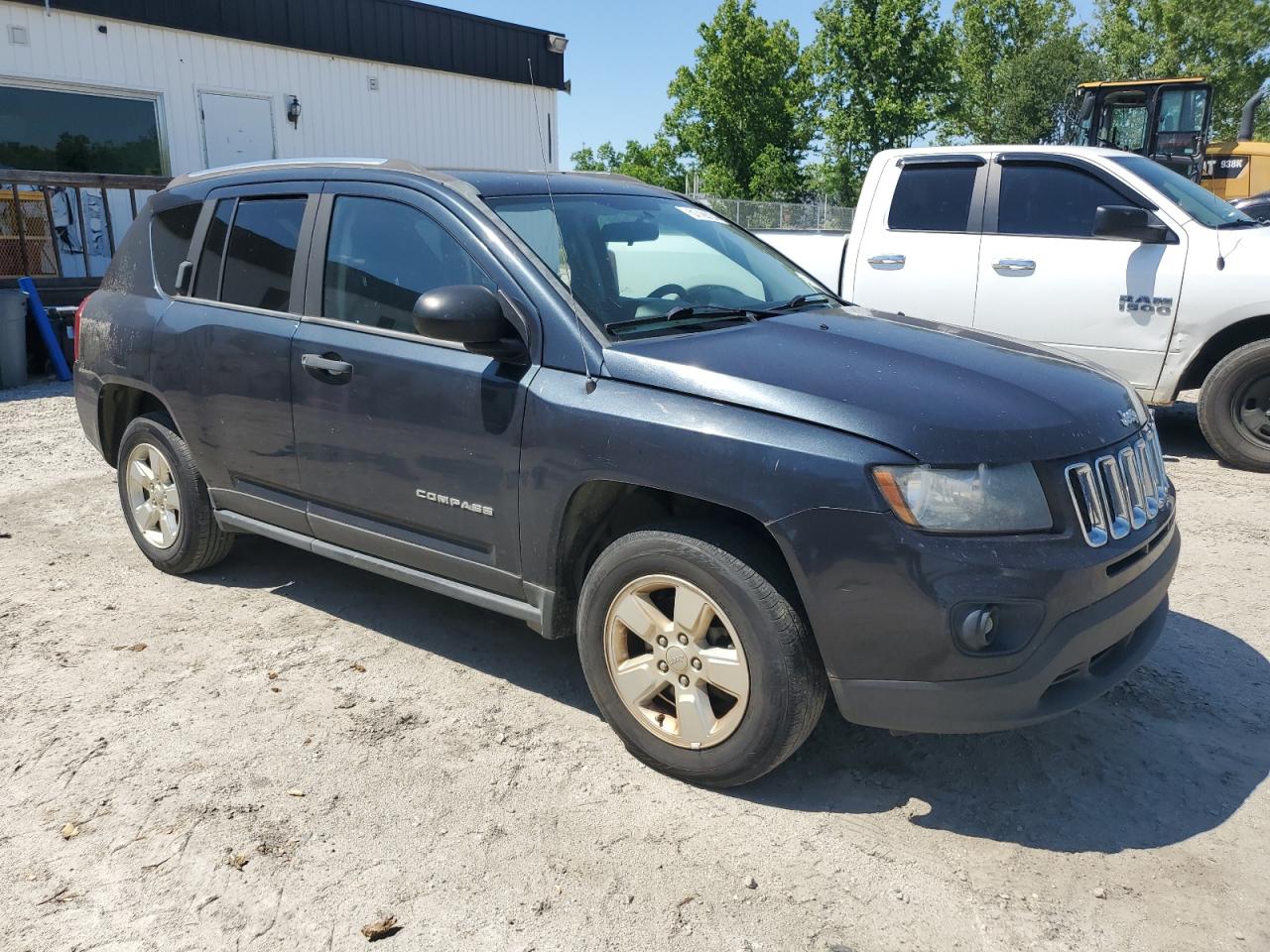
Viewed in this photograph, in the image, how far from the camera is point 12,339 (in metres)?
10.2

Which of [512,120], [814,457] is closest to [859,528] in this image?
[814,457]

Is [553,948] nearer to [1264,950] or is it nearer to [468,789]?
[468,789]

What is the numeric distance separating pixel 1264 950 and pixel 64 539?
5.56m

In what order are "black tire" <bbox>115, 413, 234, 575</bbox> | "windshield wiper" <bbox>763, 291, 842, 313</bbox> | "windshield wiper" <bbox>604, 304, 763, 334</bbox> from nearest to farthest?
1. "windshield wiper" <bbox>604, 304, 763, 334</bbox>
2. "windshield wiper" <bbox>763, 291, 842, 313</bbox>
3. "black tire" <bbox>115, 413, 234, 575</bbox>

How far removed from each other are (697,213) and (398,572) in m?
1.99

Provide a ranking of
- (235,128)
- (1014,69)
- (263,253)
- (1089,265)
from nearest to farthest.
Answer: (263,253) < (1089,265) < (235,128) < (1014,69)

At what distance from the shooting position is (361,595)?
4.66 m

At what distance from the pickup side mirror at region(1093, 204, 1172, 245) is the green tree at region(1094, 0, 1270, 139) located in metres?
44.2

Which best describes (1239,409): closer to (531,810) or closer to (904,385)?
(904,385)

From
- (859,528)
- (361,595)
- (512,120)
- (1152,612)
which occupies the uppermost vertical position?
(512,120)

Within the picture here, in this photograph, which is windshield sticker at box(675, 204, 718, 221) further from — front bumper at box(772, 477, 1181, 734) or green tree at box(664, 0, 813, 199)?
green tree at box(664, 0, 813, 199)

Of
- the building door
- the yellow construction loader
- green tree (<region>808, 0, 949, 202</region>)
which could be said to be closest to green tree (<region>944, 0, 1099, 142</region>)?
green tree (<region>808, 0, 949, 202</region>)

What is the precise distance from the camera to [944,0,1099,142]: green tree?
4881 centimetres

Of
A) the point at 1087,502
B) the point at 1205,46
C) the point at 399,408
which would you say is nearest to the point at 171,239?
the point at 399,408
